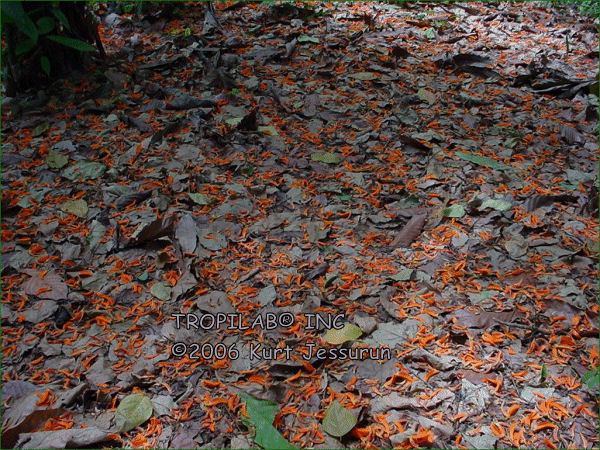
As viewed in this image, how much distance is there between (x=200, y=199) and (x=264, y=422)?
1.68 meters

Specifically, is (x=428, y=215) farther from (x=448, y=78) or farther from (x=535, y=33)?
(x=535, y=33)

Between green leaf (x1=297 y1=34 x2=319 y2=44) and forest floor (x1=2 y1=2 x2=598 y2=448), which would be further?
green leaf (x1=297 y1=34 x2=319 y2=44)

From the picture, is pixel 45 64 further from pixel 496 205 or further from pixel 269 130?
pixel 496 205

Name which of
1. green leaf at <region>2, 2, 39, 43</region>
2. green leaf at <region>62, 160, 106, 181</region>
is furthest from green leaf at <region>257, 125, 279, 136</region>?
green leaf at <region>2, 2, 39, 43</region>

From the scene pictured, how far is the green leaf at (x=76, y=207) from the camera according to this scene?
3299 mm

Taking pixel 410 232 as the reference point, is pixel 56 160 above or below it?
above

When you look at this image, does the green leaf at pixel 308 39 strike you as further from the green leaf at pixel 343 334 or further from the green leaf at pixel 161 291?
the green leaf at pixel 343 334

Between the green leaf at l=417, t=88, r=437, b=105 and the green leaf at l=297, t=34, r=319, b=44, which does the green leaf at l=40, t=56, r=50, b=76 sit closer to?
the green leaf at l=297, t=34, r=319, b=44

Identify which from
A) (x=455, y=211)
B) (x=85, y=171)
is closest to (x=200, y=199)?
(x=85, y=171)

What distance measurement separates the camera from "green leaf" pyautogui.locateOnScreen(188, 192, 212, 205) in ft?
11.0

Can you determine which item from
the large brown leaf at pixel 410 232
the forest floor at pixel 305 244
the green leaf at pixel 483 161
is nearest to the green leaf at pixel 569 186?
the forest floor at pixel 305 244

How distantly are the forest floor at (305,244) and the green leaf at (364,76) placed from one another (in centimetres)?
2

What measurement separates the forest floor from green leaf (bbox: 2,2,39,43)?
25.9 inches

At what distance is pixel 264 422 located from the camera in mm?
2115
